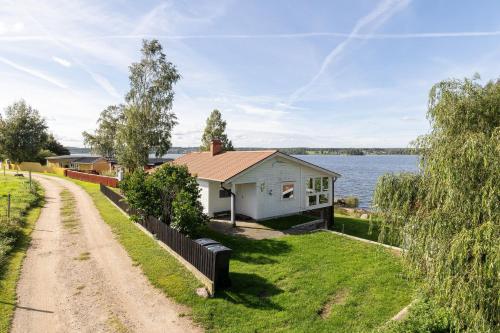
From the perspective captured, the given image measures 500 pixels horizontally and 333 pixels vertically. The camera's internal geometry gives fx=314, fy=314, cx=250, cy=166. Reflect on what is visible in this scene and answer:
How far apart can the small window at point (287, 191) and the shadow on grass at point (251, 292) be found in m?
10.7

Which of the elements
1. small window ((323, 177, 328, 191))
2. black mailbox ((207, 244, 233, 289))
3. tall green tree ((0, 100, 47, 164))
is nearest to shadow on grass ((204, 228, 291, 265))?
black mailbox ((207, 244, 233, 289))

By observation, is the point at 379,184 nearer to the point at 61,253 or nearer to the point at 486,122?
the point at 486,122

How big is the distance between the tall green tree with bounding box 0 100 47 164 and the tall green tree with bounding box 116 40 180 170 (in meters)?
9.69

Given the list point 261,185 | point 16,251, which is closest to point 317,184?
point 261,185

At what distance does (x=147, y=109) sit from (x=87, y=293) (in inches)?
1110

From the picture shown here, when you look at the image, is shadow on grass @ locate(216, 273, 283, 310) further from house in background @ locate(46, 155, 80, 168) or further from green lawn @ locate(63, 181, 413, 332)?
house in background @ locate(46, 155, 80, 168)

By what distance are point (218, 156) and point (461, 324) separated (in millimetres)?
20925

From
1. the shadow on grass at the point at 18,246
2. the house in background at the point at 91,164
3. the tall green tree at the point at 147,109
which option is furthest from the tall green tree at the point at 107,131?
the shadow on grass at the point at 18,246

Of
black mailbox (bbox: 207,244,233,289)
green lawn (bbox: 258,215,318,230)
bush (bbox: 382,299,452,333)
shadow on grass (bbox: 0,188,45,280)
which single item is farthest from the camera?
green lawn (bbox: 258,215,318,230)

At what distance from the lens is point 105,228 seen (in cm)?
1939

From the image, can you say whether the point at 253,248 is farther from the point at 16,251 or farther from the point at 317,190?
the point at 16,251

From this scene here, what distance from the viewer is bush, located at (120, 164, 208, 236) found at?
15930 millimetres

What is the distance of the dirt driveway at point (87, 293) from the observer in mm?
9055

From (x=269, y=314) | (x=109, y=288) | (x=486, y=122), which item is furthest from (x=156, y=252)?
(x=486, y=122)
